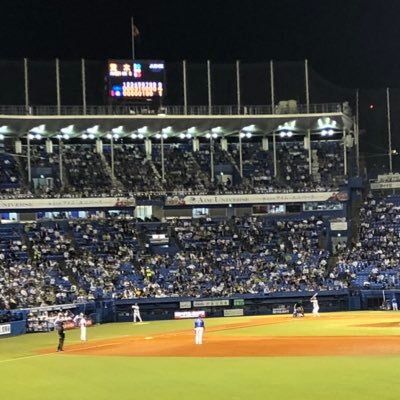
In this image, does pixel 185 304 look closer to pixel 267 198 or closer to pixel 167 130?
pixel 267 198

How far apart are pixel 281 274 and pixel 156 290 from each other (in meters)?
10.1

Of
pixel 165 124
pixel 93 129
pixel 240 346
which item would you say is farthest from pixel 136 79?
pixel 240 346

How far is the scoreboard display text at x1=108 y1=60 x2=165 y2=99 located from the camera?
2240 inches

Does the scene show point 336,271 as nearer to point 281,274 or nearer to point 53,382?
point 281,274

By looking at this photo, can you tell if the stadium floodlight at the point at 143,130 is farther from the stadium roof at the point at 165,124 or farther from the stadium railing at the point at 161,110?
the stadium railing at the point at 161,110

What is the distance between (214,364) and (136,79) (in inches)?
1459

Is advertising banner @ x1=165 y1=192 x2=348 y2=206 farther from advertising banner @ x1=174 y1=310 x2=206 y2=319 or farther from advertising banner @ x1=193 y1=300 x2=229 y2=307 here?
advertising banner @ x1=174 y1=310 x2=206 y2=319

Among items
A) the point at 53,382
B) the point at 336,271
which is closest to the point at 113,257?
the point at 336,271

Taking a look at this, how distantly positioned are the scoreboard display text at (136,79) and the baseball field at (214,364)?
2327cm

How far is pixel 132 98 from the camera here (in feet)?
188

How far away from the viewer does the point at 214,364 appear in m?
24.2

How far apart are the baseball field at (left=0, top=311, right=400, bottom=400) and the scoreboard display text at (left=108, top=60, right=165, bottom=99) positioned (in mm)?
23268

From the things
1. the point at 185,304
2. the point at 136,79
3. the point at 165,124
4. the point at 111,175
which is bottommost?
the point at 185,304

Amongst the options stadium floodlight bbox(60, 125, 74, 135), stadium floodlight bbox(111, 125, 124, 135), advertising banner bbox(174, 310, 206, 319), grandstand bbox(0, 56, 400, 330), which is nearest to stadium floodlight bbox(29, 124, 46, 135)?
grandstand bbox(0, 56, 400, 330)
